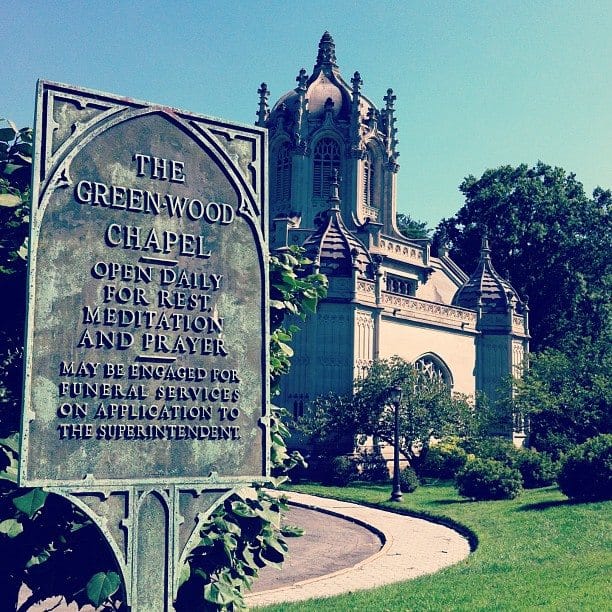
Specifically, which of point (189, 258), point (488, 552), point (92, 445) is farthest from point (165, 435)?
point (488, 552)

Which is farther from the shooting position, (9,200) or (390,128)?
(390,128)

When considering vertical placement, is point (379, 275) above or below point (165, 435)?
above

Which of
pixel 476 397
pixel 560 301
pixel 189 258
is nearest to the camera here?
pixel 189 258

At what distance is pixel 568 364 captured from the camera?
39.6m

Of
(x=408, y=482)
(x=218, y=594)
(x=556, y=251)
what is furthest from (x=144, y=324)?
(x=556, y=251)

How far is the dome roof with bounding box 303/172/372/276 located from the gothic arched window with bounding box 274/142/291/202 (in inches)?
226

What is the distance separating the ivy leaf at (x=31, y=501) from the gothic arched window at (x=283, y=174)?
→ 37153mm

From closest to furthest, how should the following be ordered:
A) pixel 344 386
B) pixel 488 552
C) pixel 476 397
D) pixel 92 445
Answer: pixel 92 445 → pixel 488 552 → pixel 344 386 → pixel 476 397

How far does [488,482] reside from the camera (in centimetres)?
2798

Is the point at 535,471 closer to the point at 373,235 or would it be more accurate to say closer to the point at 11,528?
the point at 373,235

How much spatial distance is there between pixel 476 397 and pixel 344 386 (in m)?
8.82

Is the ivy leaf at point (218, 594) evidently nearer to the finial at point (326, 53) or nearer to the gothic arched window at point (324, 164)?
the gothic arched window at point (324, 164)

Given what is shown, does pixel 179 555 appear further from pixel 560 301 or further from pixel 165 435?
pixel 560 301

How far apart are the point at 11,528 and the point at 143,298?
7.72 feet
